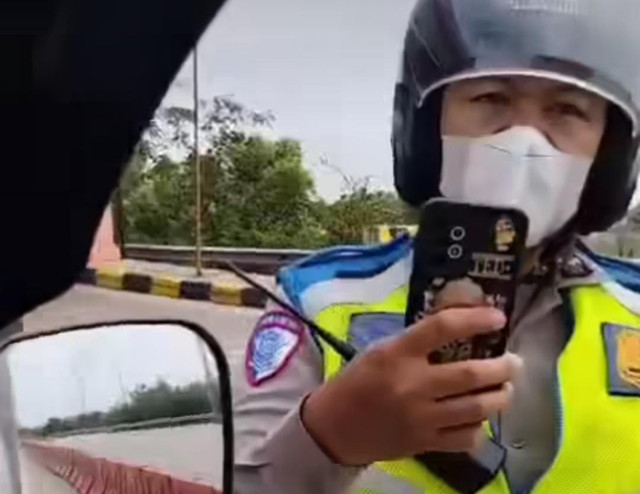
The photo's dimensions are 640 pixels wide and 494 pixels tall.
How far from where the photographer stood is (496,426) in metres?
1.01

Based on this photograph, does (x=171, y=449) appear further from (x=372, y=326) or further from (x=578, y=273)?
(x=578, y=273)

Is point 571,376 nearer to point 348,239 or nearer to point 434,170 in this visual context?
point 434,170

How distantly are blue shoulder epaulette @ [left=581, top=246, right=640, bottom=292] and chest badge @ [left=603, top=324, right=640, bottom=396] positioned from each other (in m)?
0.07

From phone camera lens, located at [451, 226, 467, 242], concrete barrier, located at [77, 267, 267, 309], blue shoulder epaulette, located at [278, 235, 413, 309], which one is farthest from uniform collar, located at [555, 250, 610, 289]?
concrete barrier, located at [77, 267, 267, 309]

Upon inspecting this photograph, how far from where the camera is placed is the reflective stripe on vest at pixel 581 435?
39.2 inches

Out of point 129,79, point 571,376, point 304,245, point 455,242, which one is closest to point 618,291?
point 571,376

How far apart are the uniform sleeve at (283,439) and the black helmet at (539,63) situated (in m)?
0.16

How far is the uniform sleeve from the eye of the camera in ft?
3.11

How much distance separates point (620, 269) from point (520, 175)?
0.26m

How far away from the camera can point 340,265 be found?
1.10 m

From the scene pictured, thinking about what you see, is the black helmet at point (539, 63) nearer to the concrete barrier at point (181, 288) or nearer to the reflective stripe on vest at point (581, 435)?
the reflective stripe on vest at point (581, 435)

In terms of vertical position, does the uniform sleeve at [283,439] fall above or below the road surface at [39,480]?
below

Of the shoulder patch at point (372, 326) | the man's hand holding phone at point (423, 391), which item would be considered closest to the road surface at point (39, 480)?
the man's hand holding phone at point (423, 391)

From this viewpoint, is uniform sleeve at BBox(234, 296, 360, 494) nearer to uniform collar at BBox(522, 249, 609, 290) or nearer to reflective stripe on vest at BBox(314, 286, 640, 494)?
reflective stripe on vest at BBox(314, 286, 640, 494)
